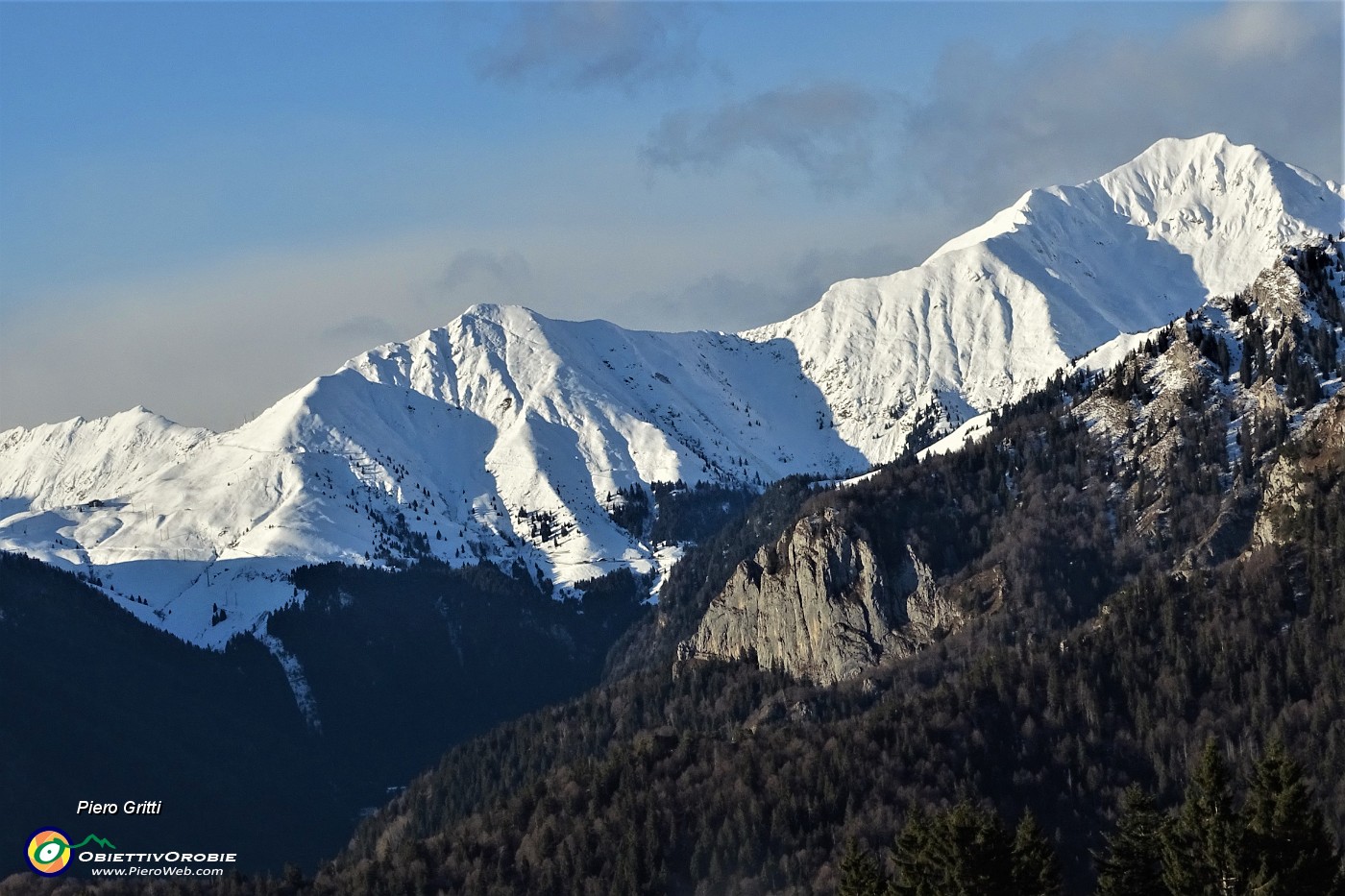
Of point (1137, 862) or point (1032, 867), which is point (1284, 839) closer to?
point (1137, 862)

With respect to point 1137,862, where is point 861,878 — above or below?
above

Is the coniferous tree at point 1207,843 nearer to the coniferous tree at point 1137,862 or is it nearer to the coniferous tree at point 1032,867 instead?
the coniferous tree at point 1137,862

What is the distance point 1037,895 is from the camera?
406 feet

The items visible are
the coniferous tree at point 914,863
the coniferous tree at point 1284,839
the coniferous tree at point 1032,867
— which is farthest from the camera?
the coniferous tree at point 914,863

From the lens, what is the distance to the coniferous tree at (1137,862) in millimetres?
122688

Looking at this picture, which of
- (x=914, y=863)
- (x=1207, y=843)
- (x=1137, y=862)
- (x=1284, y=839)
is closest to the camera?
(x=1284, y=839)

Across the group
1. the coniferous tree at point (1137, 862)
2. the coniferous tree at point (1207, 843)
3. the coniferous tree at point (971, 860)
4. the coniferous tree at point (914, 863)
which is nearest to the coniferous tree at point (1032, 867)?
the coniferous tree at point (971, 860)

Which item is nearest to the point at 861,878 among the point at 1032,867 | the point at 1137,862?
the point at 1032,867

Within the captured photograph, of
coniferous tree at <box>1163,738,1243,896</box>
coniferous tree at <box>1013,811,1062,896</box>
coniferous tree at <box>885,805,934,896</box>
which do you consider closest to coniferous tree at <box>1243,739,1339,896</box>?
coniferous tree at <box>1163,738,1243,896</box>

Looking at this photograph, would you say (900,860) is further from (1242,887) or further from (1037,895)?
(1242,887)

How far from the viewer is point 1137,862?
125 metres

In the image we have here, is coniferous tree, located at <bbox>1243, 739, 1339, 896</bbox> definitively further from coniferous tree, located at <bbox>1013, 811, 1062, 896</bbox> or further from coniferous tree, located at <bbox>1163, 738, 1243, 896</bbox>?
coniferous tree, located at <bbox>1013, 811, 1062, 896</bbox>

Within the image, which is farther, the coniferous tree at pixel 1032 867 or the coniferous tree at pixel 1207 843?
the coniferous tree at pixel 1032 867

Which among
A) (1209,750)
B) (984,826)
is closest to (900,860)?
(984,826)
